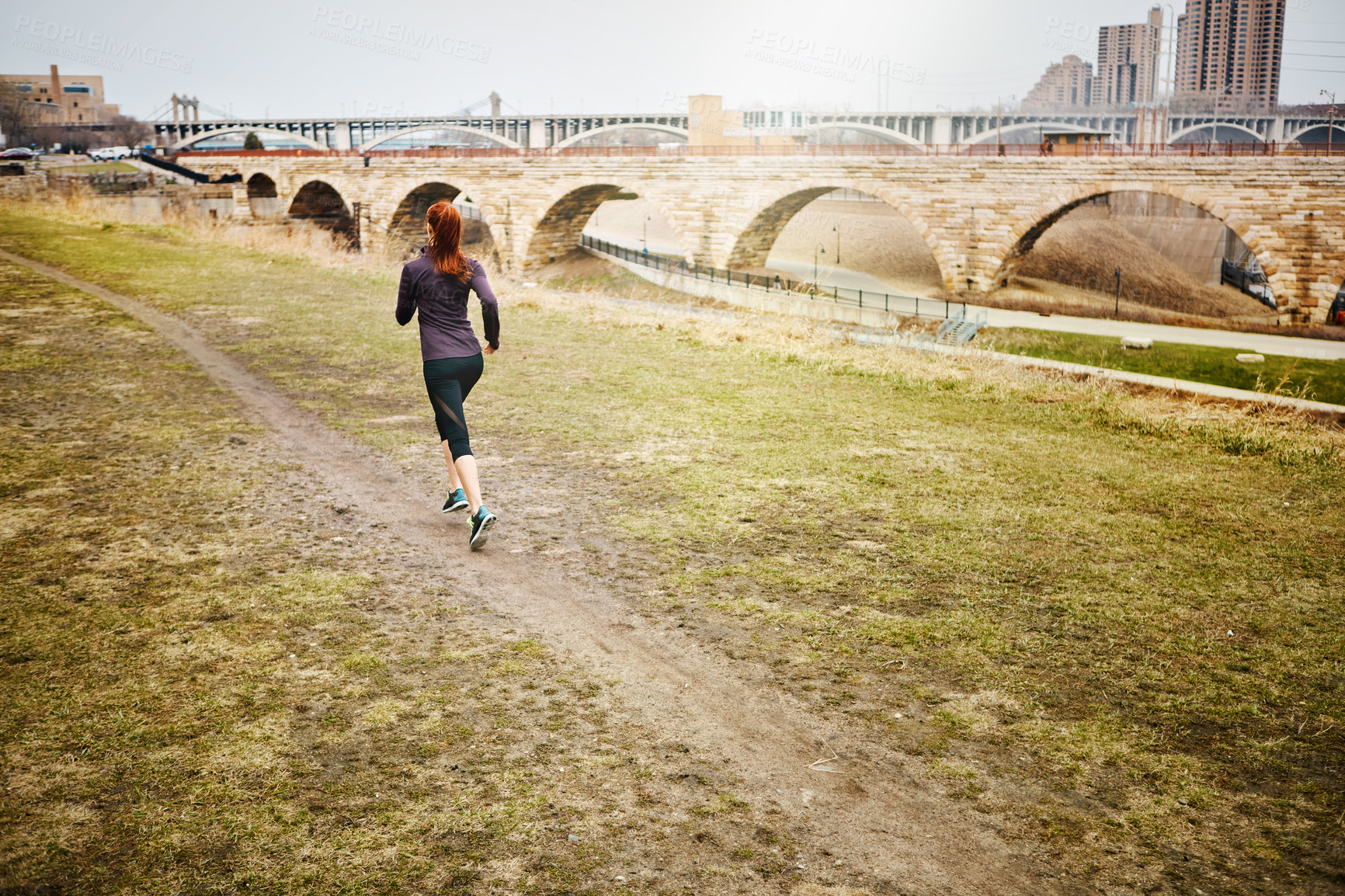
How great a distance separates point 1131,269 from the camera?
41469mm

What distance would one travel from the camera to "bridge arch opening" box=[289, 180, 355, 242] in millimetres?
52188

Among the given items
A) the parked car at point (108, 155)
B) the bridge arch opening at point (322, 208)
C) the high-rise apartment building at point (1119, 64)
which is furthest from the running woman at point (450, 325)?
the high-rise apartment building at point (1119, 64)

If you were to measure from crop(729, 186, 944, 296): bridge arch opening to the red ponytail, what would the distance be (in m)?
28.9

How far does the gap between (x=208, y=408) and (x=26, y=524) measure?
3.15 m

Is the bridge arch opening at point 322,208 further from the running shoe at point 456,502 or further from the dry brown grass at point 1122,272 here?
the running shoe at point 456,502

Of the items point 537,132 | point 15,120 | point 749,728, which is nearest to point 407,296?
point 749,728

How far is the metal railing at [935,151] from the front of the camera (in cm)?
2520

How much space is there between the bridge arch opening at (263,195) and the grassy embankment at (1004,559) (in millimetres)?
43121

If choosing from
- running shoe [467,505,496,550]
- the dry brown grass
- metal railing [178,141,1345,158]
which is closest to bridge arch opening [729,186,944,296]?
metal railing [178,141,1345,158]

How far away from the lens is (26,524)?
5.60m

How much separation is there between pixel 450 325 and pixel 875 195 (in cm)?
2925

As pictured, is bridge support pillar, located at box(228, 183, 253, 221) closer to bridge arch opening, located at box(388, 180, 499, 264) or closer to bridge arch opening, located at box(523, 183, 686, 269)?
bridge arch opening, located at box(388, 180, 499, 264)

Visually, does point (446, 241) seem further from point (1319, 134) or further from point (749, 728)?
point (1319, 134)

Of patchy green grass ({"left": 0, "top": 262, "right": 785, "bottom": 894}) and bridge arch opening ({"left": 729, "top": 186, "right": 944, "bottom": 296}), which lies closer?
patchy green grass ({"left": 0, "top": 262, "right": 785, "bottom": 894})
